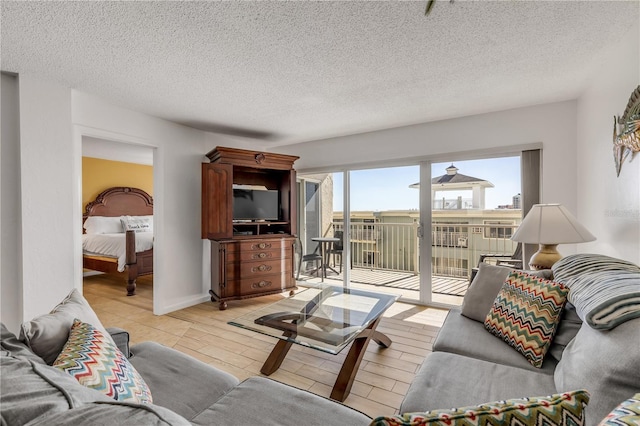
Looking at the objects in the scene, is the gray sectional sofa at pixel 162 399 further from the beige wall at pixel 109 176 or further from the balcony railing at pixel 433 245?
the beige wall at pixel 109 176

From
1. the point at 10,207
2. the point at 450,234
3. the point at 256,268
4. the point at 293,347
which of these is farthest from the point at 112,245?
the point at 450,234

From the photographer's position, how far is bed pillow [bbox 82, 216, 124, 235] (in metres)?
5.31

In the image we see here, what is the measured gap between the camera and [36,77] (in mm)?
2439

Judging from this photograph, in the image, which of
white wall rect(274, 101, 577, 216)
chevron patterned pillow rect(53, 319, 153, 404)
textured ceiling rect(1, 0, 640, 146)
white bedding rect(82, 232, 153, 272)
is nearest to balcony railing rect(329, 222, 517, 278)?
white wall rect(274, 101, 577, 216)

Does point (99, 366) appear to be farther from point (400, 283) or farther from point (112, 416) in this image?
point (400, 283)

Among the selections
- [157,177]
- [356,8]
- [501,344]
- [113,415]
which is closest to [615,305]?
[501,344]

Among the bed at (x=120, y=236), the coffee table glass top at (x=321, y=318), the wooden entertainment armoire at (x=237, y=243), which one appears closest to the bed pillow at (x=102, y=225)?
the bed at (x=120, y=236)

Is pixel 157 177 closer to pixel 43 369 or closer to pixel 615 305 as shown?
pixel 43 369

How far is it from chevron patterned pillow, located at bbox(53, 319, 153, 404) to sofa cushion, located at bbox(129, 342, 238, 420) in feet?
0.65

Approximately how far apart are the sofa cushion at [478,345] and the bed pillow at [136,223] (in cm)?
575

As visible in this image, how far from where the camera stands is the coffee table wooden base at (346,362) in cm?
190

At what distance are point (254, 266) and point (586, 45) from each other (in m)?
3.65

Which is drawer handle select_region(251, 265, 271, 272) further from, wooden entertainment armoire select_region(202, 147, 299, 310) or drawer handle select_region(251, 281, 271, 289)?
drawer handle select_region(251, 281, 271, 289)

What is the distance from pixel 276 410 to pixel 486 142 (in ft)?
11.1
